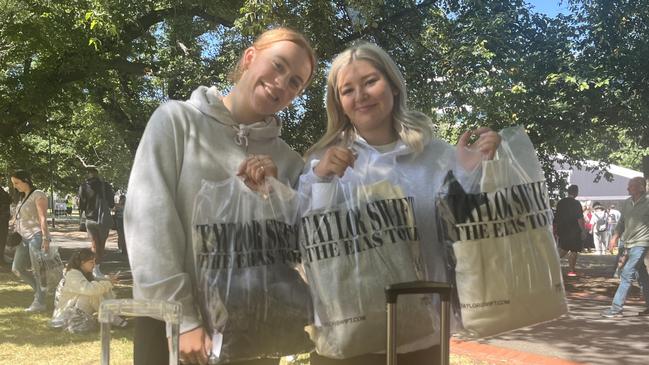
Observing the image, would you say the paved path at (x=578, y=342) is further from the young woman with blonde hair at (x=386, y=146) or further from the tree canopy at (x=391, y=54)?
the young woman with blonde hair at (x=386, y=146)

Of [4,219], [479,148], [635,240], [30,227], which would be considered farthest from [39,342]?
[4,219]

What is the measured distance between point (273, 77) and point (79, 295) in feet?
13.5

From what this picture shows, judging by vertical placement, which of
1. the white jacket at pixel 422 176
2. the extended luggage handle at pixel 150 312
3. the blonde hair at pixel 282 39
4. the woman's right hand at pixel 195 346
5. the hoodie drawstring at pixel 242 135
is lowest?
Result: the woman's right hand at pixel 195 346

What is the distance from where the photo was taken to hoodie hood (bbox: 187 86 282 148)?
3.97ft

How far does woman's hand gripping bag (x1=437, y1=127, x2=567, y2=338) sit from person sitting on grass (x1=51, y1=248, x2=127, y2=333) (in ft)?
13.0

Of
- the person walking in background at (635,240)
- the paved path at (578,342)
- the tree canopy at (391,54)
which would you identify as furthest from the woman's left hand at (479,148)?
the person walking in background at (635,240)

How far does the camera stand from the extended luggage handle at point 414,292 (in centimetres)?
100

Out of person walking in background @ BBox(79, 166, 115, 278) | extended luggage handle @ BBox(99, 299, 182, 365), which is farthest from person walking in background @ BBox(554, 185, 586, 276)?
extended luggage handle @ BBox(99, 299, 182, 365)

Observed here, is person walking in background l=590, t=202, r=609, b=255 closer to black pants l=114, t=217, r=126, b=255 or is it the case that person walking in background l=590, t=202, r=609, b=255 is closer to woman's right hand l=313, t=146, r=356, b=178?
black pants l=114, t=217, r=126, b=255

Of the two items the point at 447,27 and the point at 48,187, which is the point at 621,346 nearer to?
the point at 447,27

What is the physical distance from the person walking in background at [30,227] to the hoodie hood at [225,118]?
4935mm

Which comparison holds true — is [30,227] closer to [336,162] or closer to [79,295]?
[79,295]

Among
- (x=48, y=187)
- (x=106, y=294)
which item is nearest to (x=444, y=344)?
(x=106, y=294)

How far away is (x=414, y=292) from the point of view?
999 mm
